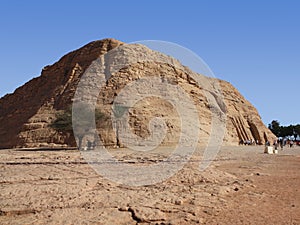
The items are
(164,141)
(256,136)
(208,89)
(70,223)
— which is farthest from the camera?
(256,136)

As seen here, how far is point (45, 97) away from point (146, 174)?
44.0 m

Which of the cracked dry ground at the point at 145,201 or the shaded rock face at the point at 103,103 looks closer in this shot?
the cracked dry ground at the point at 145,201

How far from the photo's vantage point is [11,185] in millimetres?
8930

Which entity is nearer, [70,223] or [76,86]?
[70,223]

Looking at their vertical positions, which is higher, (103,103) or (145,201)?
(103,103)

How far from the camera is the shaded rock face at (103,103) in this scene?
4047 cm

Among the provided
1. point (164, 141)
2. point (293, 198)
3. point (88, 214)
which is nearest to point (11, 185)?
point (88, 214)

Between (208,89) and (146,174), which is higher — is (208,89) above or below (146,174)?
above

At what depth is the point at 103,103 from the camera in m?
44.8

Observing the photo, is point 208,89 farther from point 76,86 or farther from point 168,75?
point 76,86

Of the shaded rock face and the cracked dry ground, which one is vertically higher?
the shaded rock face

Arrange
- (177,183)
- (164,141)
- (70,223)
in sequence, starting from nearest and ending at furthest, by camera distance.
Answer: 1. (70,223)
2. (177,183)
3. (164,141)

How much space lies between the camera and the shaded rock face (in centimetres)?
4047

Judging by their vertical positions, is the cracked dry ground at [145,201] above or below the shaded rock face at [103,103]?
below
